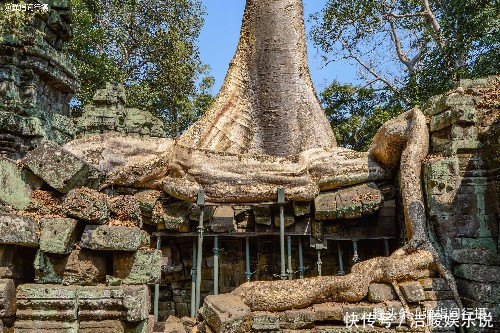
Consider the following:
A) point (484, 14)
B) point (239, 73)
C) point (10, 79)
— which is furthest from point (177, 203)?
point (484, 14)

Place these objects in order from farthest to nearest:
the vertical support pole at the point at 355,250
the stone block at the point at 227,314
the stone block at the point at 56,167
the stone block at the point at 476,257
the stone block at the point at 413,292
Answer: the vertical support pole at the point at 355,250 < the stone block at the point at 476,257 < the stone block at the point at 413,292 < the stone block at the point at 227,314 < the stone block at the point at 56,167

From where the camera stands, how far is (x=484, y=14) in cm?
820

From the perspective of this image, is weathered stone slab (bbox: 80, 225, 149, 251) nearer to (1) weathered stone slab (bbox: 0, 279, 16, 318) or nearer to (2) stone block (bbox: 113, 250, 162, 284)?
(2) stone block (bbox: 113, 250, 162, 284)

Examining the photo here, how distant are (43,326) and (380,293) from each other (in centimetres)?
274

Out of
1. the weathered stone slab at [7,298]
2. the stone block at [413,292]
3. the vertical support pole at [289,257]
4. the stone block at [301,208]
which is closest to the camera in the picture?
the weathered stone slab at [7,298]

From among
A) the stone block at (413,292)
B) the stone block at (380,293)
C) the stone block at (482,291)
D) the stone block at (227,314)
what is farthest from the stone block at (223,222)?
the stone block at (482,291)

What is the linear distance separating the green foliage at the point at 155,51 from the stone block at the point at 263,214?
35.9 ft

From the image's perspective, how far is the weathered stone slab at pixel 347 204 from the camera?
16.6 ft

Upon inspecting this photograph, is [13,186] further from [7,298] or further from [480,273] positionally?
[480,273]

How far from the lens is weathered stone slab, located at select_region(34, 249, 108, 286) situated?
2.54m

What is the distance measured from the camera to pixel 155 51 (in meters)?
15.8

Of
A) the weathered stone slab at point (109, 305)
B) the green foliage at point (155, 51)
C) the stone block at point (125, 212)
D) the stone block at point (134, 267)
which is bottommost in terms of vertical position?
the weathered stone slab at point (109, 305)

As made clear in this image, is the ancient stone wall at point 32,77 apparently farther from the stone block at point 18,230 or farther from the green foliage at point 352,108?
the green foliage at point 352,108

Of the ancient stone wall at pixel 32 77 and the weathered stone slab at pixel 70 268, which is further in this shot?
the ancient stone wall at pixel 32 77
